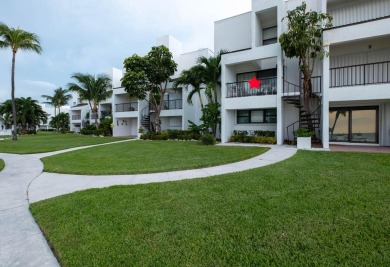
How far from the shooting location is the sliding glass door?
41.5 feet

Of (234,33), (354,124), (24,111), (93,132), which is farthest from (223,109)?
(24,111)

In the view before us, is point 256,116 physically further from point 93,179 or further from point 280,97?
point 93,179

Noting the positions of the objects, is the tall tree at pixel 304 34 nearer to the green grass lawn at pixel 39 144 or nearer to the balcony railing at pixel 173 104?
the balcony railing at pixel 173 104

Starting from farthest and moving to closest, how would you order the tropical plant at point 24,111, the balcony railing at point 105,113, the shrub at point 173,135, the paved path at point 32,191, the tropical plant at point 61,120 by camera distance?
the tropical plant at point 61,120 → the tropical plant at point 24,111 → the balcony railing at point 105,113 → the shrub at point 173,135 → the paved path at point 32,191

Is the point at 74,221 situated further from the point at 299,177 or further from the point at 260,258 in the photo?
the point at 299,177

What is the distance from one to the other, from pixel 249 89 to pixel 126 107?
1775 cm

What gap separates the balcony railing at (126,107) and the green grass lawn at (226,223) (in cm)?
2283

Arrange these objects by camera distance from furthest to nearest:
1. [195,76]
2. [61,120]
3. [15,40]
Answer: [61,120]
[15,40]
[195,76]

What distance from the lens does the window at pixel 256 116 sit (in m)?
15.4

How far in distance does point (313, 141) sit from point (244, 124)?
520cm

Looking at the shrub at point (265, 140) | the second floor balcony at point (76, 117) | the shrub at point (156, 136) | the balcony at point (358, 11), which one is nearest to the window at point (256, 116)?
the shrub at point (265, 140)

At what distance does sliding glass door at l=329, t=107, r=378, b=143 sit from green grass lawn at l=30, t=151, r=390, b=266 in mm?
9109

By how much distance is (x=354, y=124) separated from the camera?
43.1 ft

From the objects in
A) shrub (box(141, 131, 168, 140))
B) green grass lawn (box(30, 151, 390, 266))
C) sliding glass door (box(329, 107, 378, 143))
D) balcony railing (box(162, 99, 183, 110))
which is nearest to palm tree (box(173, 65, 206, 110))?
balcony railing (box(162, 99, 183, 110))
